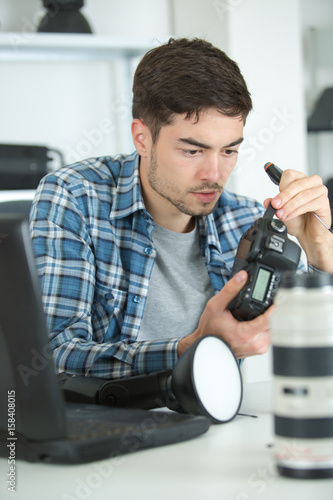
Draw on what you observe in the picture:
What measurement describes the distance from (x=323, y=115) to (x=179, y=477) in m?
2.71

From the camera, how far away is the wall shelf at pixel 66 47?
7.77 ft

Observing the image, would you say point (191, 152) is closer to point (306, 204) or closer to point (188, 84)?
Result: point (188, 84)

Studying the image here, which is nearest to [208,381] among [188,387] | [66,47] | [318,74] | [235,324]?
[188,387]

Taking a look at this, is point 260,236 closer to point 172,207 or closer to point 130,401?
point 130,401

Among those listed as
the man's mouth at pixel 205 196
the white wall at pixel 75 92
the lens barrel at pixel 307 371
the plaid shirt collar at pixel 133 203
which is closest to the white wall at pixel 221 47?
the white wall at pixel 75 92

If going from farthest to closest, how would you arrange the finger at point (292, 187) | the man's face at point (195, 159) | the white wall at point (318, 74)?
the white wall at point (318, 74), the man's face at point (195, 159), the finger at point (292, 187)

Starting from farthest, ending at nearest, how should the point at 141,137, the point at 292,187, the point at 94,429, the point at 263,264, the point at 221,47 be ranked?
the point at 221,47, the point at 141,137, the point at 292,187, the point at 263,264, the point at 94,429

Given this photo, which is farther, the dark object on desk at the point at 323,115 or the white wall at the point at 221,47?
the dark object on desk at the point at 323,115

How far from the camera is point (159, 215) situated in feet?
5.08

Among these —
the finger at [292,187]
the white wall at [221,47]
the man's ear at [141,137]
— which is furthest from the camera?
the white wall at [221,47]

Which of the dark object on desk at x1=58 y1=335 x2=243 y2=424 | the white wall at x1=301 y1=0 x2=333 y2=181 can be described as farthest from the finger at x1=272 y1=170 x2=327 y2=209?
the white wall at x1=301 y1=0 x2=333 y2=181

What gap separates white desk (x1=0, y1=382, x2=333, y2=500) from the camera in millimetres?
623

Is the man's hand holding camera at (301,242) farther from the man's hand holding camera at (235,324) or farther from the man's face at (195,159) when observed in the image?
the man's face at (195,159)

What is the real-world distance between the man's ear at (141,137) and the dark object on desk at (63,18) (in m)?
1.04
